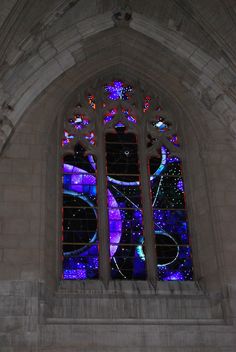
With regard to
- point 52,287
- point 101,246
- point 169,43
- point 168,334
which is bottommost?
point 168,334

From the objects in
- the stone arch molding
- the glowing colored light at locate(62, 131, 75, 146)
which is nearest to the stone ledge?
the stone arch molding

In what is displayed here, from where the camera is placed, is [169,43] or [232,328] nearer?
[232,328]

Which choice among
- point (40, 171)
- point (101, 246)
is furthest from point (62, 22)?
point (101, 246)

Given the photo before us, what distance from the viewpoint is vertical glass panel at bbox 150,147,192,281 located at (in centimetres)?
966

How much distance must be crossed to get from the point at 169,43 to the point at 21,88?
8.44 ft

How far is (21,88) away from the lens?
1032 centimetres

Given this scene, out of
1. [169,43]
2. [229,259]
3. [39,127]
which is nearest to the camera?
[229,259]

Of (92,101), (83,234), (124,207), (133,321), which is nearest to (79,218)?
(83,234)

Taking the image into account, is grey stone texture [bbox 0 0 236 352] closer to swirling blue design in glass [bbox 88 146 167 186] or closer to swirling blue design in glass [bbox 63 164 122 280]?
swirling blue design in glass [bbox 63 164 122 280]

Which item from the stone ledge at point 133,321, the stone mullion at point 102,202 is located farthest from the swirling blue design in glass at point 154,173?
the stone ledge at point 133,321

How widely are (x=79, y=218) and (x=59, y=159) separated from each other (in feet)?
3.41

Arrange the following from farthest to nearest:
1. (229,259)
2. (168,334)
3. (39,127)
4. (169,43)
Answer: (169,43) → (39,127) → (229,259) → (168,334)

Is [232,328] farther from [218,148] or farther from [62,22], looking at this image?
[62,22]

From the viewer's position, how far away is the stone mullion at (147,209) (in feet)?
31.3
